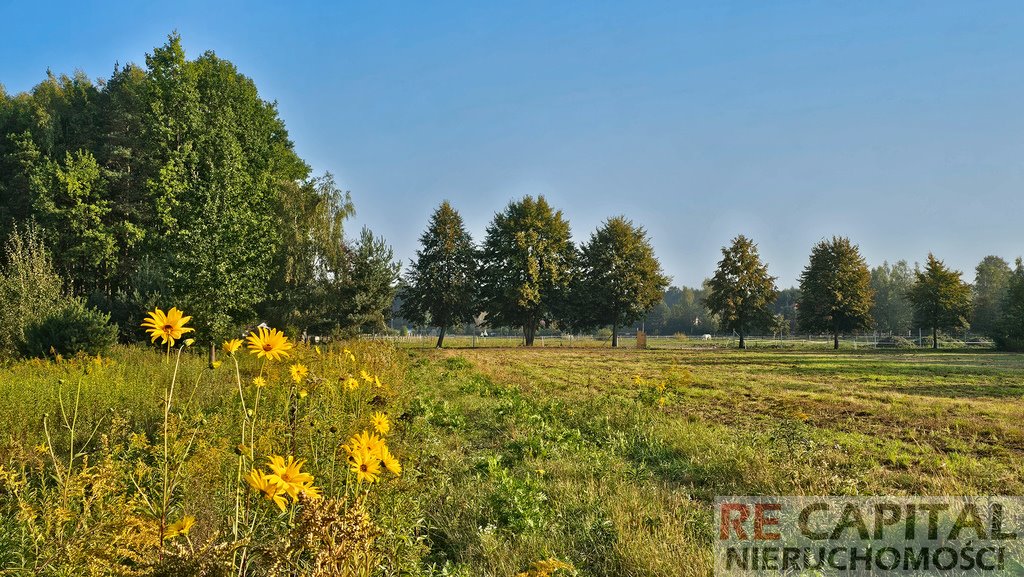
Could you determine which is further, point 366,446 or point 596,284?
point 596,284

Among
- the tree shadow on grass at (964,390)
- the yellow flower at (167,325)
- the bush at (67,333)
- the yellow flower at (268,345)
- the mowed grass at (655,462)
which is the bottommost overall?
the mowed grass at (655,462)

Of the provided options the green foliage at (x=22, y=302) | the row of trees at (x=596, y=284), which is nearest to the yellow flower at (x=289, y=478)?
the green foliage at (x=22, y=302)

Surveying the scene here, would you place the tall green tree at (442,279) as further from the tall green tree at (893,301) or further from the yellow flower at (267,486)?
the tall green tree at (893,301)

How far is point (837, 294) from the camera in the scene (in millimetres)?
41906

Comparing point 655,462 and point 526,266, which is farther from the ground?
point 526,266

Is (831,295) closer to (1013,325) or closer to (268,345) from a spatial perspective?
(1013,325)

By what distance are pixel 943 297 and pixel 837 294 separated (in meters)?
7.68

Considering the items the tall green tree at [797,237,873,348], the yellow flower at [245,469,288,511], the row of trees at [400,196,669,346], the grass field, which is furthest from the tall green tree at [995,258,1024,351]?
the yellow flower at [245,469,288,511]

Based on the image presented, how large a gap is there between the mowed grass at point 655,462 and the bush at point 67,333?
8.31 m

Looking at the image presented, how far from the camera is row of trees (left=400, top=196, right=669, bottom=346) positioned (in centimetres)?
4112

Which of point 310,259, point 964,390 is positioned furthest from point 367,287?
point 964,390

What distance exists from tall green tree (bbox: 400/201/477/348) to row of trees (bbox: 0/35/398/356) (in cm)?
926

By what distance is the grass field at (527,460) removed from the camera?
120 inches

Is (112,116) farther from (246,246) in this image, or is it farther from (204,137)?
(246,246)
